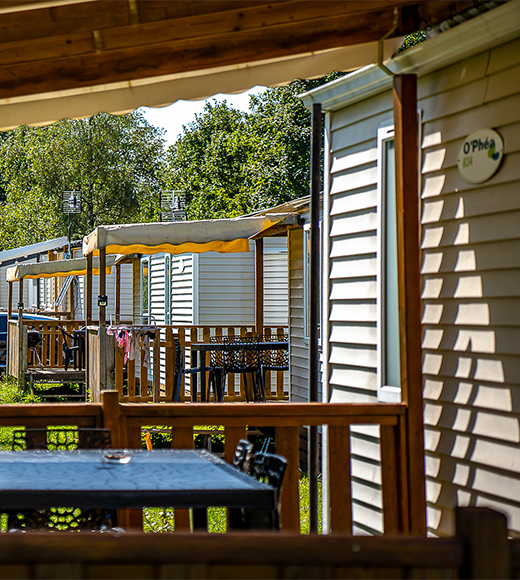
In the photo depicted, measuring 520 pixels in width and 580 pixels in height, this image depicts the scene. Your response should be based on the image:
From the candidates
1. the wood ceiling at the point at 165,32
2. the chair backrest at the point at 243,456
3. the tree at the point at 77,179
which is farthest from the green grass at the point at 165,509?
the tree at the point at 77,179

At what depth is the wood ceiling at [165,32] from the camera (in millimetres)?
3312

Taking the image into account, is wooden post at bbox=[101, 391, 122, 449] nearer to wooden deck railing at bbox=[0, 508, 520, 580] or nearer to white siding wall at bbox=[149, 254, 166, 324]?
wooden deck railing at bbox=[0, 508, 520, 580]

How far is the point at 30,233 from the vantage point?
118 ft

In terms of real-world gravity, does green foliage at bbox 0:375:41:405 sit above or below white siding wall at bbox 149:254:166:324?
below

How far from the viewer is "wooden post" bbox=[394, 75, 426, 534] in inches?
152

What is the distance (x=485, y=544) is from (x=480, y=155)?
9.53 feet

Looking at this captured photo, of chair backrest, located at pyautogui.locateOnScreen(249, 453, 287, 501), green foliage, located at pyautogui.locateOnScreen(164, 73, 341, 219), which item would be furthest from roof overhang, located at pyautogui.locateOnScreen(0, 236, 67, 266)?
chair backrest, located at pyautogui.locateOnScreen(249, 453, 287, 501)

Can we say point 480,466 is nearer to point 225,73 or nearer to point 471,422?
point 471,422

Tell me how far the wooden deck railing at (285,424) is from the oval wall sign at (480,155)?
1276 mm

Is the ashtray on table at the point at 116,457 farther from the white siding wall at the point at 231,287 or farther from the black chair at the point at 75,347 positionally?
the black chair at the point at 75,347

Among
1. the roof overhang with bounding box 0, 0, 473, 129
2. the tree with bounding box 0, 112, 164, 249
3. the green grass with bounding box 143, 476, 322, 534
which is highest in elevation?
the tree with bounding box 0, 112, 164, 249

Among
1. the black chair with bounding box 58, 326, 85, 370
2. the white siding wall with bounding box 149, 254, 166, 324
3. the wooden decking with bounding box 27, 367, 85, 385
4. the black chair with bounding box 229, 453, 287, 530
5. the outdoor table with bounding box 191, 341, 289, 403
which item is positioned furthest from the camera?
the white siding wall with bounding box 149, 254, 166, 324

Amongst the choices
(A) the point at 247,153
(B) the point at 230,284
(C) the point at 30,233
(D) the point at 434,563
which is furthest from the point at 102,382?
(C) the point at 30,233

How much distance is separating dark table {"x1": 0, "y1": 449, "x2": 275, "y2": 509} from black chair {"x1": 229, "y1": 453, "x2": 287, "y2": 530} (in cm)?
9
